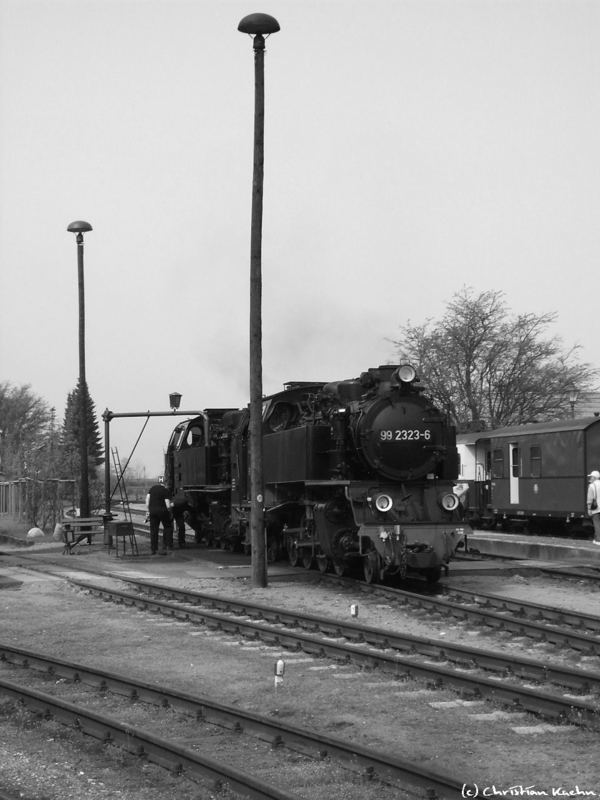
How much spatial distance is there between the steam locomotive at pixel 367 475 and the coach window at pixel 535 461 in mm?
8990

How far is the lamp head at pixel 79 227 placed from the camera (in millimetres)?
24141

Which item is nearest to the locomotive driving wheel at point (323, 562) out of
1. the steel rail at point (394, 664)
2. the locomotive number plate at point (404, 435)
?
the locomotive number plate at point (404, 435)

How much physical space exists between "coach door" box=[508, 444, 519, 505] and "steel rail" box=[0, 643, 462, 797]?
18747 millimetres

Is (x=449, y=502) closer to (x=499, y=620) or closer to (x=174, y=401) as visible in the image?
(x=499, y=620)

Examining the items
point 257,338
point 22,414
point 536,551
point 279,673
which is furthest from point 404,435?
point 22,414

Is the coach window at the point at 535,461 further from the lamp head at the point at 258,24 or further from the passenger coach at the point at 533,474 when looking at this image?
the lamp head at the point at 258,24

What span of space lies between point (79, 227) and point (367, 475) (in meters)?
12.0

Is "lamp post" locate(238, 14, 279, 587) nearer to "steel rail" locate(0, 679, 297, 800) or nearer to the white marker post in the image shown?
the white marker post

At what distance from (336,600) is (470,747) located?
7.57 metres

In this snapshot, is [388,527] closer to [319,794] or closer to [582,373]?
[319,794]

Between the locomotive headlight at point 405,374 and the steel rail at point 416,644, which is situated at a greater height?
the locomotive headlight at point 405,374

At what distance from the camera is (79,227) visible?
24.2 meters

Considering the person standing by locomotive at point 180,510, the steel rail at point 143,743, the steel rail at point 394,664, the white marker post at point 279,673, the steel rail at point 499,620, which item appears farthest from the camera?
the person standing by locomotive at point 180,510

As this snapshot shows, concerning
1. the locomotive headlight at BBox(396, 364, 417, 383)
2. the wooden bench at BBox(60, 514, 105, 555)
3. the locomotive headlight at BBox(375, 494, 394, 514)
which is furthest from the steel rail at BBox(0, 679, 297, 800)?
the wooden bench at BBox(60, 514, 105, 555)
